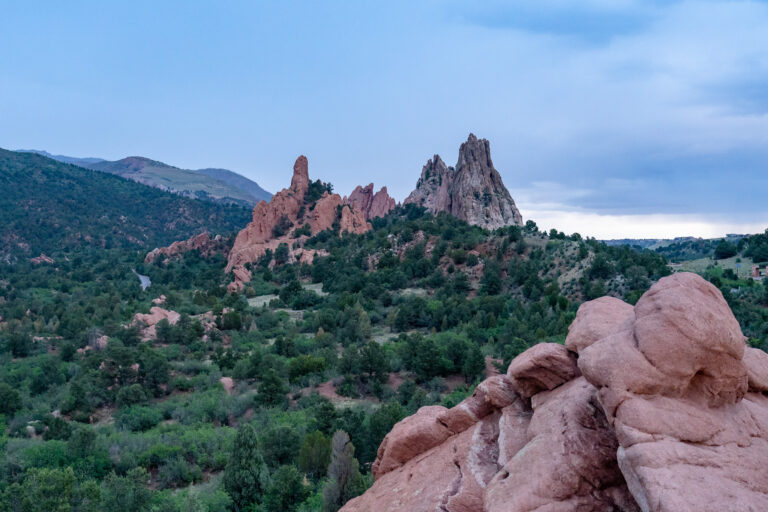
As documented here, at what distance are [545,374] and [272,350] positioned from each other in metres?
31.7

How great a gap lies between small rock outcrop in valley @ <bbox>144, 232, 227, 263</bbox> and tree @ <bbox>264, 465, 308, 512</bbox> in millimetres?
79203

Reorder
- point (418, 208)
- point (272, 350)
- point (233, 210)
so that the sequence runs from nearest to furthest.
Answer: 1. point (272, 350)
2. point (418, 208)
3. point (233, 210)

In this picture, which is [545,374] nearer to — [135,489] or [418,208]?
[135,489]

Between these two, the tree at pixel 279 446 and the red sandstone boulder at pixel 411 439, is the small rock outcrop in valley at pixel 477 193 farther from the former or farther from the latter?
the red sandstone boulder at pixel 411 439

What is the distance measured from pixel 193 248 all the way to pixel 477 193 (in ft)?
181

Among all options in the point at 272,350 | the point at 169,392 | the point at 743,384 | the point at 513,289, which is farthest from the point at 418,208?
the point at 743,384

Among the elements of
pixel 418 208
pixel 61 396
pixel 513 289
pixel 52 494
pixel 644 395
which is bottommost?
pixel 61 396

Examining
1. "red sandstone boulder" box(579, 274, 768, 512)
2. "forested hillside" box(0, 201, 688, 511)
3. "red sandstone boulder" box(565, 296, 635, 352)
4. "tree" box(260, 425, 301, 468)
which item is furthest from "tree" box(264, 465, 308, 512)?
"red sandstone boulder" box(579, 274, 768, 512)

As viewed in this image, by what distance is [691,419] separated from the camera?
17.2ft

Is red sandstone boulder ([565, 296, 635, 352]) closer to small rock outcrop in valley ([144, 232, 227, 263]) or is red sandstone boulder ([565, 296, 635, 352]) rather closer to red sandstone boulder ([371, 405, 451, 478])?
red sandstone boulder ([371, 405, 451, 478])

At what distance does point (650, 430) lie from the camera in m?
5.02

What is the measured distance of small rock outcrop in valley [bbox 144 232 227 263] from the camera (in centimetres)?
8950

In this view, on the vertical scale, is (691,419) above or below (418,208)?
below

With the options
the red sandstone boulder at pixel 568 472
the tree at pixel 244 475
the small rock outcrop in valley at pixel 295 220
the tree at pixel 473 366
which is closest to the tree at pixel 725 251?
the tree at pixel 473 366
